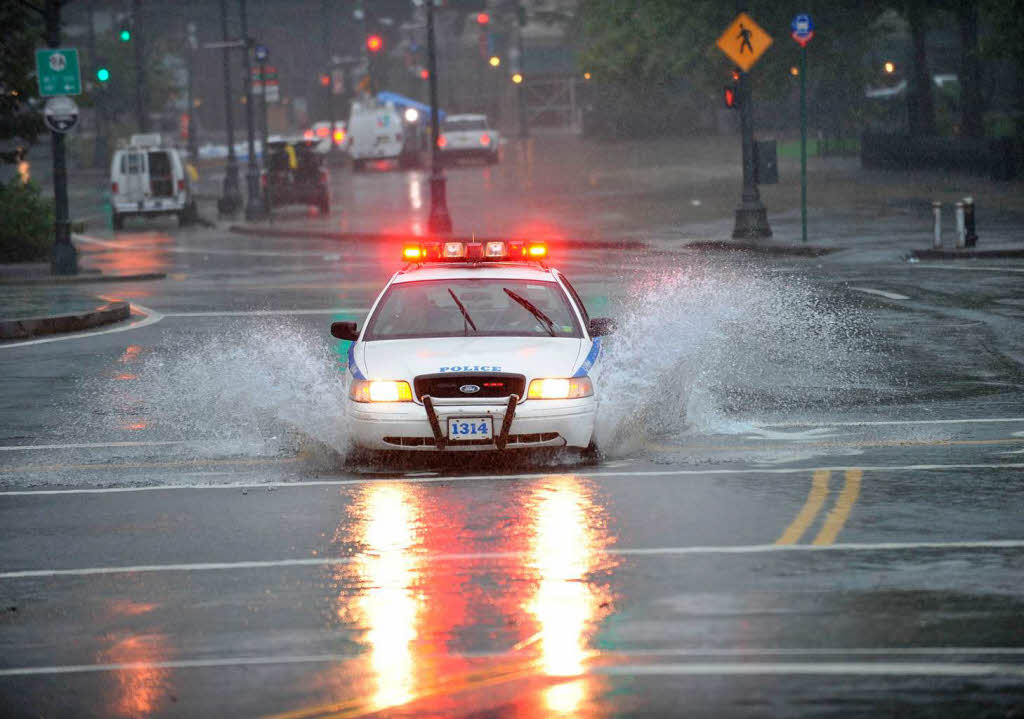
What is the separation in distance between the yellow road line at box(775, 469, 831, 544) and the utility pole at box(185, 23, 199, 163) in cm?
6977

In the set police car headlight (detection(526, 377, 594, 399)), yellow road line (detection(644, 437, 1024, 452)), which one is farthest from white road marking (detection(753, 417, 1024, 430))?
police car headlight (detection(526, 377, 594, 399))

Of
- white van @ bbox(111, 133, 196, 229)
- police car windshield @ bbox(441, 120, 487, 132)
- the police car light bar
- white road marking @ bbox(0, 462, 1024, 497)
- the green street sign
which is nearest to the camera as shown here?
white road marking @ bbox(0, 462, 1024, 497)

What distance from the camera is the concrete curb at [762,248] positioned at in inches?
1220

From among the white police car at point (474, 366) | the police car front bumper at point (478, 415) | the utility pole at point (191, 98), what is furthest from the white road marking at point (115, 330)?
the utility pole at point (191, 98)

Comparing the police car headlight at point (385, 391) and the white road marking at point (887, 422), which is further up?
the police car headlight at point (385, 391)

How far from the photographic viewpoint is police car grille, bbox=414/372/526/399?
1134cm

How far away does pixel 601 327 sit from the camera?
41.0 feet

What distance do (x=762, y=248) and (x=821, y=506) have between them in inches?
887

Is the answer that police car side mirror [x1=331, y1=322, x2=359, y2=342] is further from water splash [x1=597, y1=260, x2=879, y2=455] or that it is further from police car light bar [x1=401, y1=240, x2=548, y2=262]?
water splash [x1=597, y1=260, x2=879, y2=455]

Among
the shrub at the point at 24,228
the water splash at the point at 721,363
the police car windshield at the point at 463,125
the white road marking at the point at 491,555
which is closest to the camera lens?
the white road marking at the point at 491,555

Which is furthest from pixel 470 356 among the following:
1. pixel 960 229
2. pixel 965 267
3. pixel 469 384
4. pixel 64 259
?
pixel 64 259

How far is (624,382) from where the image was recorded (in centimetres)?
1362

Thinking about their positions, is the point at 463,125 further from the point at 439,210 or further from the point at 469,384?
the point at 469,384

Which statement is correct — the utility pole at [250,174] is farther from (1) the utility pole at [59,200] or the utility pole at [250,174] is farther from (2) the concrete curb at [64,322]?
(2) the concrete curb at [64,322]
